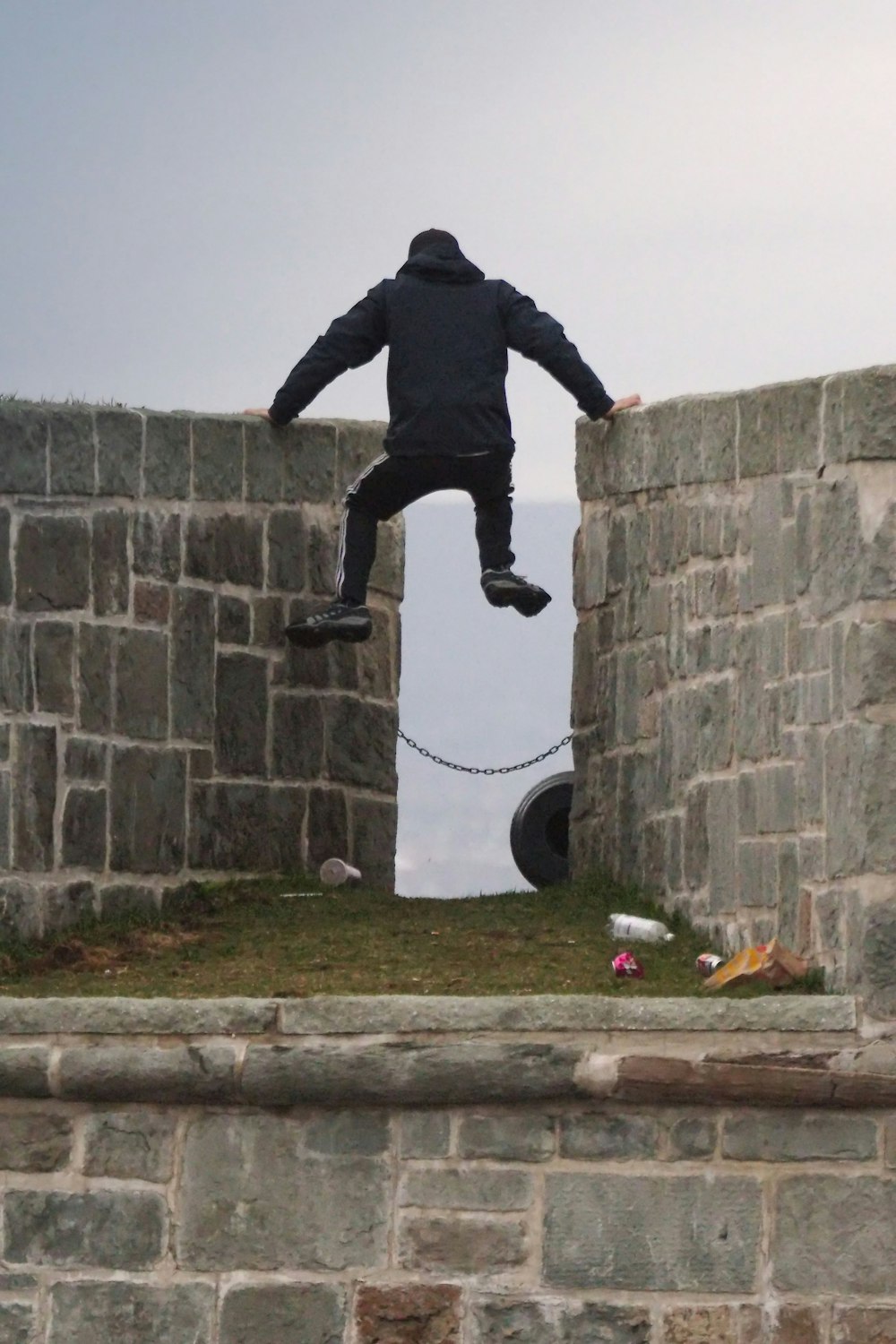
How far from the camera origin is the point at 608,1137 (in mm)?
9070

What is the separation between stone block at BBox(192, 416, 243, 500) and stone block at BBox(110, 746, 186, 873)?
3.44 feet

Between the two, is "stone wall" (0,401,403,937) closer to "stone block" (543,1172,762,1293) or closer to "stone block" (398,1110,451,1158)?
"stone block" (398,1110,451,1158)

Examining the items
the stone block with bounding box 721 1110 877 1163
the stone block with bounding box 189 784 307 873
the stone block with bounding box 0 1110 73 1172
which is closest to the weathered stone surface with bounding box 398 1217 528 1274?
the stone block with bounding box 721 1110 877 1163

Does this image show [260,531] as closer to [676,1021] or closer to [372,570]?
[372,570]

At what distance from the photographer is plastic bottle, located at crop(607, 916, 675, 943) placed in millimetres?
10602

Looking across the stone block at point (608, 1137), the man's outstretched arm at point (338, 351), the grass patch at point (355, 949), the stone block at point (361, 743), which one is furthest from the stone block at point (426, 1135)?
the man's outstretched arm at point (338, 351)

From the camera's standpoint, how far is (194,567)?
1162cm

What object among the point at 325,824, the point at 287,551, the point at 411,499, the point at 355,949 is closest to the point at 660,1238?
the point at 355,949

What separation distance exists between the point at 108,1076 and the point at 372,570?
3.75 m

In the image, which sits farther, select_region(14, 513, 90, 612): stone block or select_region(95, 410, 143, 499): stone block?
select_region(95, 410, 143, 499): stone block

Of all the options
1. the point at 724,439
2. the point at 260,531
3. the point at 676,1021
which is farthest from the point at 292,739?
the point at 676,1021

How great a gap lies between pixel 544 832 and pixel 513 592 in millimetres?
1749

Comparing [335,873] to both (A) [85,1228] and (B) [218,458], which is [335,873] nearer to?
(B) [218,458]

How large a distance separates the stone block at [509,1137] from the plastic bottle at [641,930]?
5.31ft
